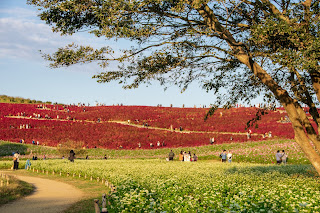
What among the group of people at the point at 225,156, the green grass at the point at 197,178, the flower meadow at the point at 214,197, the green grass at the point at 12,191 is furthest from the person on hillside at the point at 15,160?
the group of people at the point at 225,156

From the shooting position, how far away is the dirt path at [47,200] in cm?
1437

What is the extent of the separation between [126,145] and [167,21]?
132ft

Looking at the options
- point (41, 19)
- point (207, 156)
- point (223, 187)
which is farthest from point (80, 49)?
point (207, 156)

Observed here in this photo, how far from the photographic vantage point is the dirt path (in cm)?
1437

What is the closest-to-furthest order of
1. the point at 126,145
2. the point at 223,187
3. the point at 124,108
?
the point at 223,187 → the point at 126,145 → the point at 124,108

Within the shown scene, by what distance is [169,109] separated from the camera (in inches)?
2783

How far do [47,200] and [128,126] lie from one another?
133ft

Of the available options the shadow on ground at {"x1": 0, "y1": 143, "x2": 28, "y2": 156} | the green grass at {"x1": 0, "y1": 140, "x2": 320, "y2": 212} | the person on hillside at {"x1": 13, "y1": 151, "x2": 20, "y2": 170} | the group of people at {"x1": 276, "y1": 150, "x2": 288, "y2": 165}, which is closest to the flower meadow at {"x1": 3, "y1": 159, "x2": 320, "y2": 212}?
the green grass at {"x1": 0, "y1": 140, "x2": 320, "y2": 212}

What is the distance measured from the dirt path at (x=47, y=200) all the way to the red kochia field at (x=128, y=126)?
27818 millimetres

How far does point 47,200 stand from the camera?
1642cm

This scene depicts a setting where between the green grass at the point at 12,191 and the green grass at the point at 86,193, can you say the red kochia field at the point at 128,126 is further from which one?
the green grass at the point at 12,191

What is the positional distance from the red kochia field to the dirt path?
91.3 ft

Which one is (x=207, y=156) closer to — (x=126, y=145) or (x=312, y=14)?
(x=126, y=145)

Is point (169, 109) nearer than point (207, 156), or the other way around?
point (207, 156)
